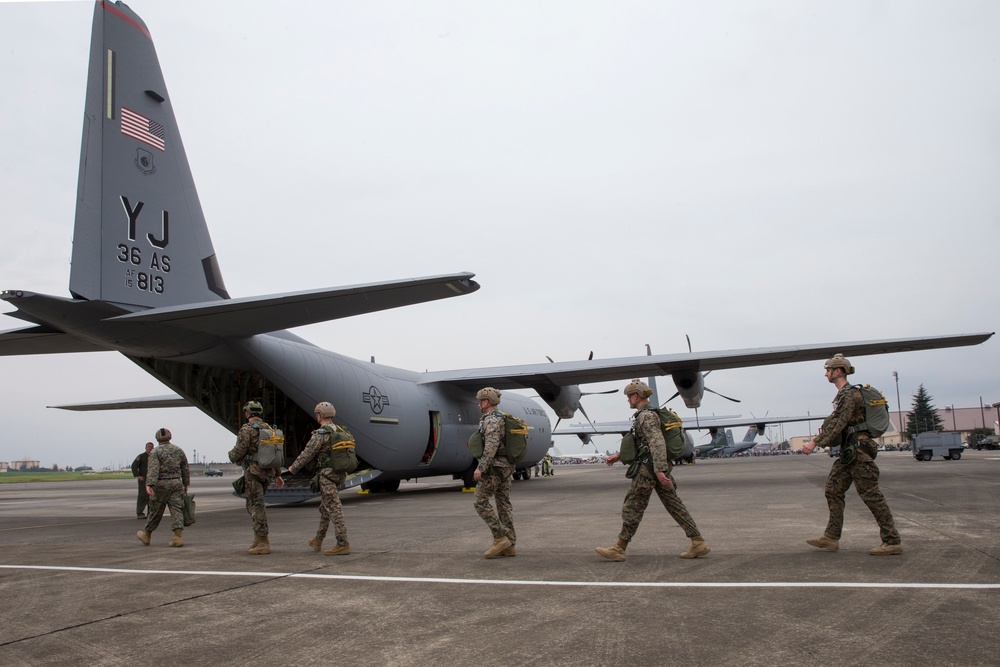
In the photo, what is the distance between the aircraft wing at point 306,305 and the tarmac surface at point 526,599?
3282 mm

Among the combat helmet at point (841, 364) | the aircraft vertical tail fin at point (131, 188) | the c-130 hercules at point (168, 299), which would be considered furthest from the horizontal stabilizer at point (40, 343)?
the combat helmet at point (841, 364)

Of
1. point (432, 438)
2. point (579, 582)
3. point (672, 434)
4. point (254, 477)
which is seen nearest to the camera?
point (579, 582)

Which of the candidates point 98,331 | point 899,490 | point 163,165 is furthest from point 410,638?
point 899,490

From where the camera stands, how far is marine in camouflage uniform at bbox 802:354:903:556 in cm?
653

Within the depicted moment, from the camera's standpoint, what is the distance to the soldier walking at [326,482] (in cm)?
766

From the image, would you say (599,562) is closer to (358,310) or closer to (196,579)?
(196,579)

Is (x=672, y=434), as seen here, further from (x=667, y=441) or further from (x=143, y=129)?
(x=143, y=129)

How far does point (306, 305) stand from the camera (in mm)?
10648

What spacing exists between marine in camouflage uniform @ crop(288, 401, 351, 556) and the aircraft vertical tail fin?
15.9 feet

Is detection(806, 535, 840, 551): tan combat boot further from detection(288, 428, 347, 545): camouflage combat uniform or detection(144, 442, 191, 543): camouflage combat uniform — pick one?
detection(144, 442, 191, 543): camouflage combat uniform

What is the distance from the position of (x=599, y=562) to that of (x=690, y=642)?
9.04 ft

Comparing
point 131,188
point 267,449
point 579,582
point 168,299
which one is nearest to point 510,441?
point 579,582

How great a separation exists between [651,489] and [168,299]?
8.74 m

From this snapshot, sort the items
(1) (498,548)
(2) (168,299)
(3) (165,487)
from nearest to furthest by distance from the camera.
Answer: (1) (498,548) → (3) (165,487) → (2) (168,299)
